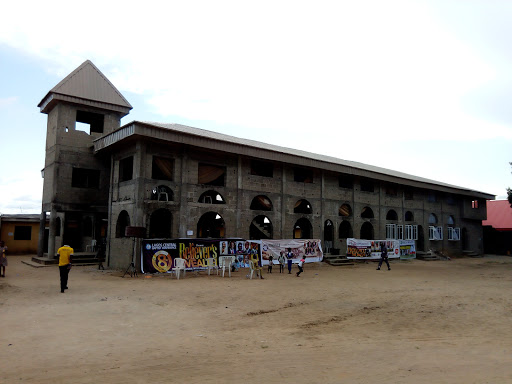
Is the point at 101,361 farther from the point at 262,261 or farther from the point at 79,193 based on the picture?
the point at 79,193

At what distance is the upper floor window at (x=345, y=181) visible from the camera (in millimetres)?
30516

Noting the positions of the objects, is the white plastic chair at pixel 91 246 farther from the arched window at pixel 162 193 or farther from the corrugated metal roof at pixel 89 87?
the corrugated metal roof at pixel 89 87

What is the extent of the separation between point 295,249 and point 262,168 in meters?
6.01

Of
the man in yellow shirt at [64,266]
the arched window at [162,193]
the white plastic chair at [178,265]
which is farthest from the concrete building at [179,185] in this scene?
the man in yellow shirt at [64,266]

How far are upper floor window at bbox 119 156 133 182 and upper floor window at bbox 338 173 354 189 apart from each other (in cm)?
1641

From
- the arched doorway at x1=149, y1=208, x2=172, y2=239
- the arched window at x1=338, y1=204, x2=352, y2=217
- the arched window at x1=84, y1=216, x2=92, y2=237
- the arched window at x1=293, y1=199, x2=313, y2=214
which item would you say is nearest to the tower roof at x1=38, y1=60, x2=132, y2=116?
the arched doorway at x1=149, y1=208, x2=172, y2=239

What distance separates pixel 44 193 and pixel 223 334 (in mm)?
24590

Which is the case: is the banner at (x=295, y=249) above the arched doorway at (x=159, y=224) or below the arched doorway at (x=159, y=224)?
below

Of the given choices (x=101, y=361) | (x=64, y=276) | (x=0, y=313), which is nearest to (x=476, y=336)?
(x=101, y=361)

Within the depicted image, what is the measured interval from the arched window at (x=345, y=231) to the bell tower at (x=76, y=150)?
19.3m

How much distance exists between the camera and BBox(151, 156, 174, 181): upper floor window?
2117 cm

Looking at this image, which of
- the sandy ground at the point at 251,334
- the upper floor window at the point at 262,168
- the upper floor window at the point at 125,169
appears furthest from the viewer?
the upper floor window at the point at 262,168

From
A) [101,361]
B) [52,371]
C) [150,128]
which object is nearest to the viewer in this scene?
[52,371]

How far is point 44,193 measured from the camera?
90.2ft
